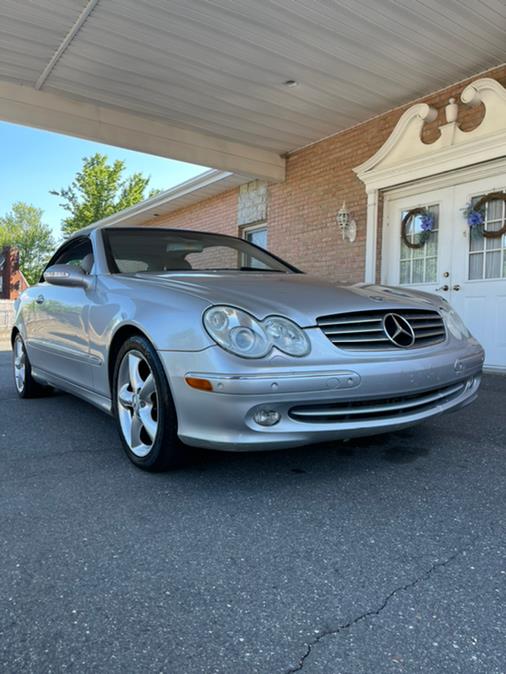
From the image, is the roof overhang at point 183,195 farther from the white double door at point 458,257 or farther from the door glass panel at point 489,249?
the door glass panel at point 489,249

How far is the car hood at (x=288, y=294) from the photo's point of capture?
2.13 metres

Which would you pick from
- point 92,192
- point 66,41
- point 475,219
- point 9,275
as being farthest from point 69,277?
point 92,192

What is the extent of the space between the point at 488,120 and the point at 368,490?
15.8 feet

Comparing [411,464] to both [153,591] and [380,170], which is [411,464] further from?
[380,170]

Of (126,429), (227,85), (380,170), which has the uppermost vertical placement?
(227,85)

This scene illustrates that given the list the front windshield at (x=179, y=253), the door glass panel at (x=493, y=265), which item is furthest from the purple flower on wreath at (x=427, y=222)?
the front windshield at (x=179, y=253)

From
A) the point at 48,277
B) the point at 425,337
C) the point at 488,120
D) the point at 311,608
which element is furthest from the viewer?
the point at 488,120

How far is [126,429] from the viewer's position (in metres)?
2.48

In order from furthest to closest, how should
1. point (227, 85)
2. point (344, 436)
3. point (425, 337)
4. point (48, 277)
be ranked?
point (227, 85) → point (48, 277) → point (425, 337) → point (344, 436)

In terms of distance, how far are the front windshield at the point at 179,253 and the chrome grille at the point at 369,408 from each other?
1.43 metres

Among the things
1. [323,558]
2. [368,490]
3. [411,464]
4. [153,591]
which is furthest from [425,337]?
[153,591]

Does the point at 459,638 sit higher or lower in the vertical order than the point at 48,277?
lower

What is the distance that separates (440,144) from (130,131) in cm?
409

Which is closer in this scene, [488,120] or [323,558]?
[323,558]
